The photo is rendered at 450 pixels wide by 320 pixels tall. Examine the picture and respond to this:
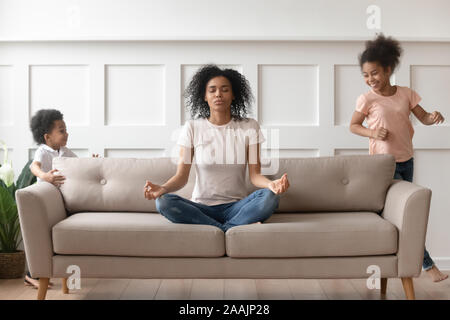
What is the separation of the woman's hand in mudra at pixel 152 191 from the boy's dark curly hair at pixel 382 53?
1309 mm

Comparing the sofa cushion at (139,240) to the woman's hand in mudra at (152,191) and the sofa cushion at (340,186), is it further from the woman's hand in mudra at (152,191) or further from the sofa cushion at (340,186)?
the sofa cushion at (340,186)

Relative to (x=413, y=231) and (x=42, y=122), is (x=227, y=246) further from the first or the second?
(x=42, y=122)

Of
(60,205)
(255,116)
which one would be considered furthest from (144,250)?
(255,116)

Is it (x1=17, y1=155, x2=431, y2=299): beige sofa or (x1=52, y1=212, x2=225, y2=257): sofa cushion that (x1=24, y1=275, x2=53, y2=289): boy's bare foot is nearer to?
(x1=17, y1=155, x2=431, y2=299): beige sofa

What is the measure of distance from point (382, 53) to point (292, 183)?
0.86 meters

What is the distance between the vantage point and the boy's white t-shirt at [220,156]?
2.63 metres

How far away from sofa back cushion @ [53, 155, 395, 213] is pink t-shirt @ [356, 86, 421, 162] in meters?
0.17

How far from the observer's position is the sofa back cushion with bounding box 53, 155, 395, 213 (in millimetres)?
2777

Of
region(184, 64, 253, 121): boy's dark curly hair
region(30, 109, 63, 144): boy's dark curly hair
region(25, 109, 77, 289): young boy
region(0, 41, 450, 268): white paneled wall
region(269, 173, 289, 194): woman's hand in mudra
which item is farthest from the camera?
region(0, 41, 450, 268): white paneled wall

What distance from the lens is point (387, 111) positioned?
9.57ft

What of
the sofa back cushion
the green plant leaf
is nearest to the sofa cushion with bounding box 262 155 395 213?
the sofa back cushion

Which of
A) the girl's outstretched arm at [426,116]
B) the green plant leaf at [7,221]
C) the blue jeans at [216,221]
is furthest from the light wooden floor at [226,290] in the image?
the girl's outstretched arm at [426,116]

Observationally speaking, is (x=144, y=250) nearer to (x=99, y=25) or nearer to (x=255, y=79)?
(x=255, y=79)

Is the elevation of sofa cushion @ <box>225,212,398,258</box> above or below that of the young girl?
below
